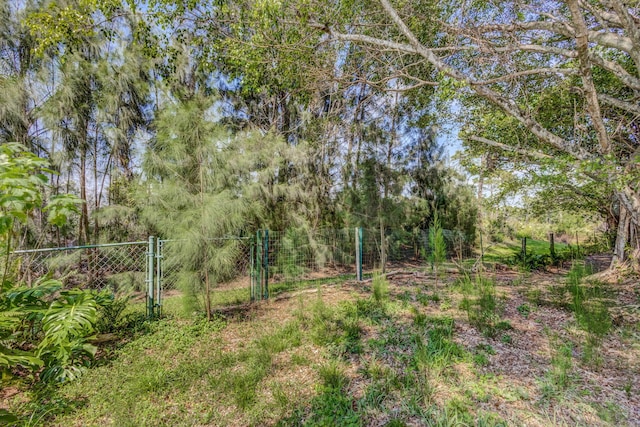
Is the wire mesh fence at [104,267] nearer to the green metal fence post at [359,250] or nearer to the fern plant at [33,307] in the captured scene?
the fern plant at [33,307]

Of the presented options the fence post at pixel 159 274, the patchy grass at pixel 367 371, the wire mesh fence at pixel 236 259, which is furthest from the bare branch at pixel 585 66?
the fence post at pixel 159 274

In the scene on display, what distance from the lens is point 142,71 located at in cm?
619

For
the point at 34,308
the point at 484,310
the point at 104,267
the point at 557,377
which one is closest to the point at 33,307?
the point at 34,308

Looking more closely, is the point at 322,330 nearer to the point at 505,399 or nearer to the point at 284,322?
the point at 284,322

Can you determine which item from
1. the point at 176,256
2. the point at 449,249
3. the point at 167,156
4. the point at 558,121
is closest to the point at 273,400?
the point at 176,256

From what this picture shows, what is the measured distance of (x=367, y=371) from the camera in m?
2.49

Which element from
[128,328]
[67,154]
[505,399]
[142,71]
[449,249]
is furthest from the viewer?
[449,249]

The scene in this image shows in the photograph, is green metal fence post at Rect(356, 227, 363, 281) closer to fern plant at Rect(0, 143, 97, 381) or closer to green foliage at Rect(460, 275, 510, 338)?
green foliage at Rect(460, 275, 510, 338)

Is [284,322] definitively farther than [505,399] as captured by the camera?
Yes

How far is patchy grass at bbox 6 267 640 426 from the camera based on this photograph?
79.2 inches

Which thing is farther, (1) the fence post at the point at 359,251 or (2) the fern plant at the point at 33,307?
(1) the fence post at the point at 359,251

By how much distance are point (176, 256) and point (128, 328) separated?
1.11m

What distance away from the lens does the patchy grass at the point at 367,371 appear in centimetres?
201

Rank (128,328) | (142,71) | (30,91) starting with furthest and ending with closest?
1. (142,71)
2. (30,91)
3. (128,328)
